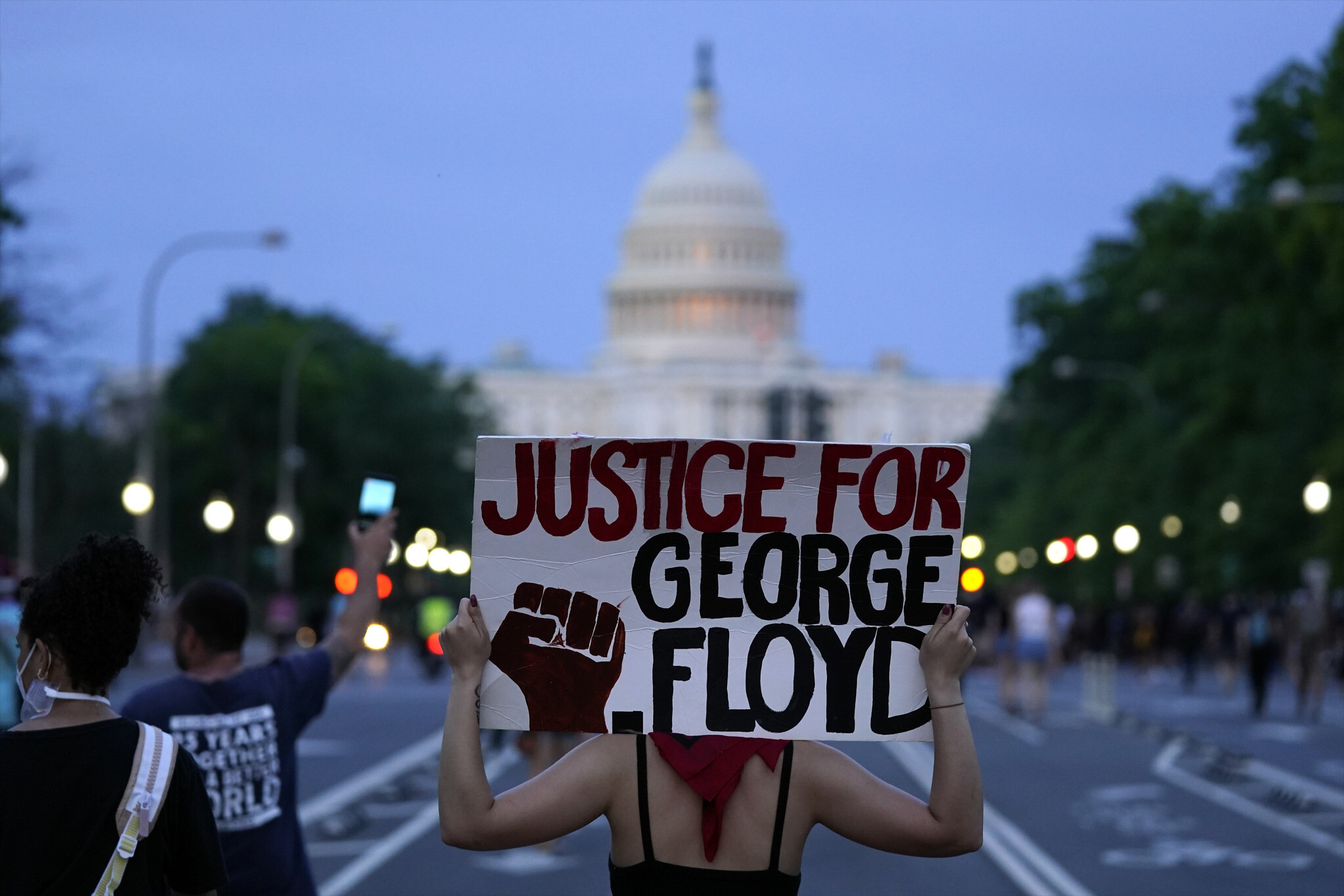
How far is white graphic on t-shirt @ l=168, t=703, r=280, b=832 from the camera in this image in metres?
6.34

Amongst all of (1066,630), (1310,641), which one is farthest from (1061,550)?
(1066,630)

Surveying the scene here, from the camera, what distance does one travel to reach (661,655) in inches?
189

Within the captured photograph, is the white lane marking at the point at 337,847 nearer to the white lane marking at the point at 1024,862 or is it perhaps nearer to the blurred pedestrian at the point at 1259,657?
the white lane marking at the point at 1024,862

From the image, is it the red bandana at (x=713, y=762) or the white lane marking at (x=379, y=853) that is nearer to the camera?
the red bandana at (x=713, y=762)

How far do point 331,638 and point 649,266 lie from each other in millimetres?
160520

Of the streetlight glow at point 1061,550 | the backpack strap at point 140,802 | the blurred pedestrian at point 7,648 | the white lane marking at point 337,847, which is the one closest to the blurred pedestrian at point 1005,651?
the white lane marking at point 337,847

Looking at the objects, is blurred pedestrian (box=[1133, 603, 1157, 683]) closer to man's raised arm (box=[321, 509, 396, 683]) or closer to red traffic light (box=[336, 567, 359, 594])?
red traffic light (box=[336, 567, 359, 594])

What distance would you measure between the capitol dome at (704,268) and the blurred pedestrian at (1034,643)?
137540 mm

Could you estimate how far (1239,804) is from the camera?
16.5 metres

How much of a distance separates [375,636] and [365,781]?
37.3 ft

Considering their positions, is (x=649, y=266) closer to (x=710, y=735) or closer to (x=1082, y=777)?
(x=1082, y=777)

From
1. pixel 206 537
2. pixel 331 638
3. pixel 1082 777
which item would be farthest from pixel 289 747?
pixel 206 537

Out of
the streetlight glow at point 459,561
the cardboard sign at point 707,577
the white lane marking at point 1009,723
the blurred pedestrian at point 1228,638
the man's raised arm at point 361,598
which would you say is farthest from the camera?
the blurred pedestrian at point 1228,638

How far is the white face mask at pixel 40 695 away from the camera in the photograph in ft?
14.9
